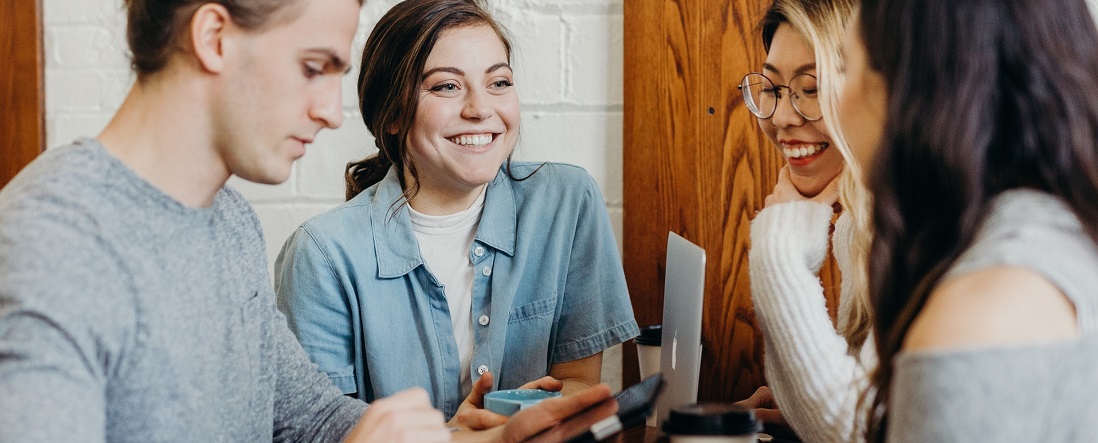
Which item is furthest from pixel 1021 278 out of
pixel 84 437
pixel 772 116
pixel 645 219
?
pixel 645 219

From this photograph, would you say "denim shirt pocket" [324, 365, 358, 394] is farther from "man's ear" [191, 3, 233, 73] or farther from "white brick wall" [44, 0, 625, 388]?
"man's ear" [191, 3, 233, 73]

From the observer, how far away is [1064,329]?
0.64 metres

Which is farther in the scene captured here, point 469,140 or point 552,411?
point 469,140

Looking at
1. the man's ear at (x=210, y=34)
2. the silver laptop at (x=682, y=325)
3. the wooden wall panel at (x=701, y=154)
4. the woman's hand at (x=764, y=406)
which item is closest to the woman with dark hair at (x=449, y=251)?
the wooden wall panel at (x=701, y=154)

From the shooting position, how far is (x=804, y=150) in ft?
4.67

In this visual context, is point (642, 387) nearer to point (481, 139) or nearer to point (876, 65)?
point (876, 65)

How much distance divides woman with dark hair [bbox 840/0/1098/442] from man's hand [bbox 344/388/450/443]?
41cm

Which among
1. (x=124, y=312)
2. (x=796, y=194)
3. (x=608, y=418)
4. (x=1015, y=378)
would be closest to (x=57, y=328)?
(x=124, y=312)

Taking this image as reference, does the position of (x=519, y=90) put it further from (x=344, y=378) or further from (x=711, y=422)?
(x=711, y=422)

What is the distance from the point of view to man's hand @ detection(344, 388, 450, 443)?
92 centimetres

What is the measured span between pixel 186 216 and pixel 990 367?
27.2 inches

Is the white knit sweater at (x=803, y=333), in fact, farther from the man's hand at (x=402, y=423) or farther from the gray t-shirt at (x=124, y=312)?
the gray t-shirt at (x=124, y=312)

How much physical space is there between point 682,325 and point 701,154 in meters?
0.68

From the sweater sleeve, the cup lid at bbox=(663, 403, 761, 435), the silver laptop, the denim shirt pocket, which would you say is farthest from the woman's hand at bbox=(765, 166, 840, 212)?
the sweater sleeve
